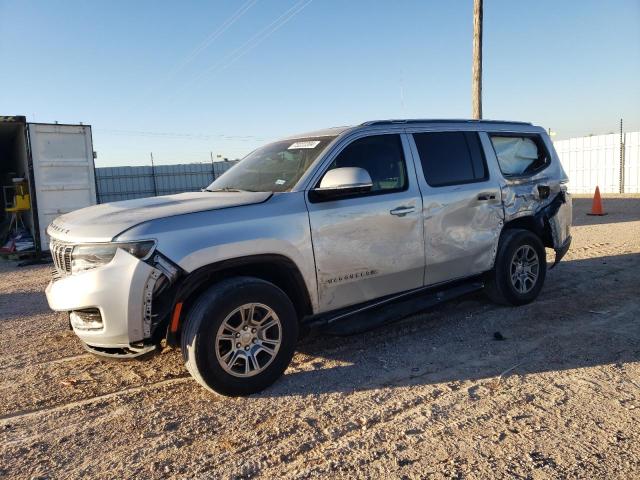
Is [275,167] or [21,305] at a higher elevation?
[275,167]

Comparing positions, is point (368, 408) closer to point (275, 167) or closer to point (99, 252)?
point (99, 252)

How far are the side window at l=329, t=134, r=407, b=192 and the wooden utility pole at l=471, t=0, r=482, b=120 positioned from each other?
10.8 meters

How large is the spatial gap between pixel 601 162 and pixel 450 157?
890 inches

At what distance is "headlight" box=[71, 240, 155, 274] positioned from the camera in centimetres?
329

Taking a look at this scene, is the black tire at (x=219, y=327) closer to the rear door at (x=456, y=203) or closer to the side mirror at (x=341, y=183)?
the side mirror at (x=341, y=183)

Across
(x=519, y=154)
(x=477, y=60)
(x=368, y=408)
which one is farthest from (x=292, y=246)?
(x=477, y=60)

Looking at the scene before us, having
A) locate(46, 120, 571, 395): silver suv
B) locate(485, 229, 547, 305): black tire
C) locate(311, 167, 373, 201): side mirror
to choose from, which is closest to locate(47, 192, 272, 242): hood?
locate(46, 120, 571, 395): silver suv

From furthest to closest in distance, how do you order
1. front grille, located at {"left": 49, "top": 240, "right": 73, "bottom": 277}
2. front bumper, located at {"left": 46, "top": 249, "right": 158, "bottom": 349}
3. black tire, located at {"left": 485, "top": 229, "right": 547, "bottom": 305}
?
black tire, located at {"left": 485, "top": 229, "right": 547, "bottom": 305}, front grille, located at {"left": 49, "top": 240, "right": 73, "bottom": 277}, front bumper, located at {"left": 46, "top": 249, "right": 158, "bottom": 349}

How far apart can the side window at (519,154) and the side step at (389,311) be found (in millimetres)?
1505

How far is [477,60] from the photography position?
47.5 feet

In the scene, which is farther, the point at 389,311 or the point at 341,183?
the point at 389,311

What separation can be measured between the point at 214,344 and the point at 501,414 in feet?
6.36

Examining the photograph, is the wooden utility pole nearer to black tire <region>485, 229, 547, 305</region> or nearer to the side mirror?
black tire <region>485, 229, 547, 305</region>

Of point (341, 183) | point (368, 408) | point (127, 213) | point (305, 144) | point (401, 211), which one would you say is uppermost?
point (305, 144)
